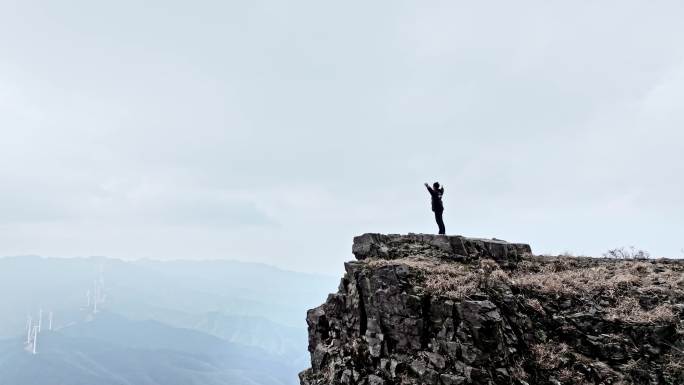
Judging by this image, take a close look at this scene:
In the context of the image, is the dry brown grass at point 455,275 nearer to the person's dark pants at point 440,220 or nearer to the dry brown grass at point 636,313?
the person's dark pants at point 440,220

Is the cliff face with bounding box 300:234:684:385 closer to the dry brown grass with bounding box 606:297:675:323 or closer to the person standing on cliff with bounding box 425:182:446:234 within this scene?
the dry brown grass with bounding box 606:297:675:323

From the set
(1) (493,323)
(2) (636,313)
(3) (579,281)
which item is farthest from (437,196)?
(2) (636,313)

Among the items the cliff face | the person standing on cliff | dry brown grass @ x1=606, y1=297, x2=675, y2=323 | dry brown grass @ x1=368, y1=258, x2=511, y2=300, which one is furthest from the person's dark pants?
dry brown grass @ x1=606, y1=297, x2=675, y2=323

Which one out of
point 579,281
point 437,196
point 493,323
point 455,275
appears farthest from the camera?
point 437,196

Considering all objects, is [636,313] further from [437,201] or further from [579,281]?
[437,201]

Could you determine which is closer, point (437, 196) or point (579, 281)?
point (579, 281)

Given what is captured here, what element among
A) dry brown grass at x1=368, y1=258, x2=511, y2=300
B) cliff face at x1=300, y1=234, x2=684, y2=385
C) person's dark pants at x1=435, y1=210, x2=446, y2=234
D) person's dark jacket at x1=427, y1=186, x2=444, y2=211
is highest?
person's dark jacket at x1=427, y1=186, x2=444, y2=211

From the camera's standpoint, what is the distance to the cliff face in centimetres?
1380

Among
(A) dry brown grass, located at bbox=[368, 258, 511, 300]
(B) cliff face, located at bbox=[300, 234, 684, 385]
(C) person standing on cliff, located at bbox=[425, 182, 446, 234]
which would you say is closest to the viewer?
(B) cliff face, located at bbox=[300, 234, 684, 385]

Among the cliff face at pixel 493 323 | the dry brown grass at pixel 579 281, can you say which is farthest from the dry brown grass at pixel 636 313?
the dry brown grass at pixel 579 281

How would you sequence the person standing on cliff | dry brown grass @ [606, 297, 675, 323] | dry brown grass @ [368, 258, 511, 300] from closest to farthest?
dry brown grass @ [606, 297, 675, 323]
dry brown grass @ [368, 258, 511, 300]
the person standing on cliff

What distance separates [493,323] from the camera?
47.3 ft

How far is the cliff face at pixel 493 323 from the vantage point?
1380cm

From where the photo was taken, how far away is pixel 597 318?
15359 millimetres
